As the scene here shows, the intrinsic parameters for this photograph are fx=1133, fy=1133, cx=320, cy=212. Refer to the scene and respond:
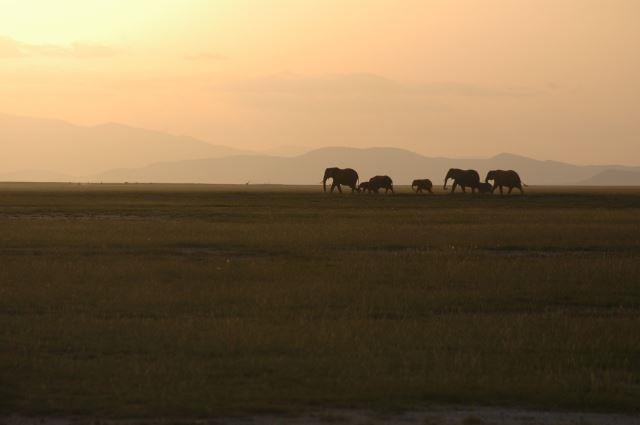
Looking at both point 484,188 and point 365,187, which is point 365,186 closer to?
point 365,187

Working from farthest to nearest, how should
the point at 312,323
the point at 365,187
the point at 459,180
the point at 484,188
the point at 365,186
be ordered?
the point at 484,188 → the point at 365,186 → the point at 365,187 → the point at 459,180 → the point at 312,323

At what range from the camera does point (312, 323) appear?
1834 cm

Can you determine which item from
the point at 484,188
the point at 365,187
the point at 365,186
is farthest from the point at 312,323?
the point at 484,188

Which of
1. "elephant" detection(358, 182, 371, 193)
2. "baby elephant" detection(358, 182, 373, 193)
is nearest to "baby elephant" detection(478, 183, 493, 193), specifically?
"baby elephant" detection(358, 182, 373, 193)

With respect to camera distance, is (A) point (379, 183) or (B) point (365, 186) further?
(B) point (365, 186)

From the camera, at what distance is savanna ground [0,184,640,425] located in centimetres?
1338

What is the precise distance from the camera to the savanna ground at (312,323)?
13.4 meters

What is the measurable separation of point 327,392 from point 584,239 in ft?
85.8

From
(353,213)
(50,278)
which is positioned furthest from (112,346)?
(353,213)

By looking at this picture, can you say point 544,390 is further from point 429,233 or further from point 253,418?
point 429,233

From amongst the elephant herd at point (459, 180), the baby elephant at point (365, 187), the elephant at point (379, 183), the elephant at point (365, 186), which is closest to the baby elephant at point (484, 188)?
the elephant herd at point (459, 180)

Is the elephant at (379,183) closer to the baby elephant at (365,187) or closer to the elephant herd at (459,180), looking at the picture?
the elephant herd at (459,180)

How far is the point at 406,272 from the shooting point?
26672 mm

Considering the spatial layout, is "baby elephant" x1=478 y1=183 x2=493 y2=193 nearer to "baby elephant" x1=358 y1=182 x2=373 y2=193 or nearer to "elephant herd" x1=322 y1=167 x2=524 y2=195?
"elephant herd" x1=322 y1=167 x2=524 y2=195
